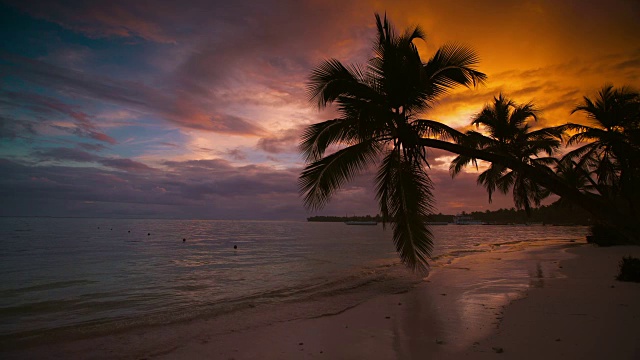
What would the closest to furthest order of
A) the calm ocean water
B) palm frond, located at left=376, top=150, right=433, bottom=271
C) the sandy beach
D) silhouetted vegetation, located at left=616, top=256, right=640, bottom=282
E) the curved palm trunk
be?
the curved palm trunk < the sandy beach < palm frond, located at left=376, top=150, right=433, bottom=271 < the calm ocean water < silhouetted vegetation, located at left=616, top=256, right=640, bottom=282

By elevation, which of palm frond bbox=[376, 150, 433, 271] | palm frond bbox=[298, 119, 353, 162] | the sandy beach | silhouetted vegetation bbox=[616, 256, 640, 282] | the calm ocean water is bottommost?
the calm ocean water

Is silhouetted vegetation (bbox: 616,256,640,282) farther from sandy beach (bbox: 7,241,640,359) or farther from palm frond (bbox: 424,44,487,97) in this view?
palm frond (bbox: 424,44,487,97)

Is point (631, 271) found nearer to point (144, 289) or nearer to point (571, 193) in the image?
point (571, 193)

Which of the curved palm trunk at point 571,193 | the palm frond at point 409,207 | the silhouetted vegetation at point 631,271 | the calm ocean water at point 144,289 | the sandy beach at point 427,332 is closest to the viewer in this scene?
the curved palm trunk at point 571,193

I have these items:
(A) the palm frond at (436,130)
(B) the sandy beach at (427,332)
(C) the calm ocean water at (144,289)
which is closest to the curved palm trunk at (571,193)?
(A) the palm frond at (436,130)

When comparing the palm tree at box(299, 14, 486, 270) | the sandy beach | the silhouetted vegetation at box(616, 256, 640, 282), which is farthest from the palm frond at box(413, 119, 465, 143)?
the silhouetted vegetation at box(616, 256, 640, 282)

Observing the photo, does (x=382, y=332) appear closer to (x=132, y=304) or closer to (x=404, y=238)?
(x=404, y=238)

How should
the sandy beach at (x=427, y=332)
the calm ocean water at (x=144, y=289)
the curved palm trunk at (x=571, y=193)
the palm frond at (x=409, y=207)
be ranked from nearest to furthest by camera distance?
the curved palm trunk at (x=571, y=193) → the sandy beach at (x=427, y=332) → the palm frond at (x=409, y=207) → the calm ocean water at (x=144, y=289)

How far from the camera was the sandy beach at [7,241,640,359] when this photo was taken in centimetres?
571

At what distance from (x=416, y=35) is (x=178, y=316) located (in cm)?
1063

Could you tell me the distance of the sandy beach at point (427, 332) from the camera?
5.71 m

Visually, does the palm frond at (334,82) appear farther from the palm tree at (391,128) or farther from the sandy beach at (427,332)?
the sandy beach at (427,332)

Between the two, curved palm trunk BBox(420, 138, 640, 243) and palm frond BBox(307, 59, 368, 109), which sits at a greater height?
palm frond BBox(307, 59, 368, 109)

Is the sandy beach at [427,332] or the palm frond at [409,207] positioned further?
the palm frond at [409,207]
